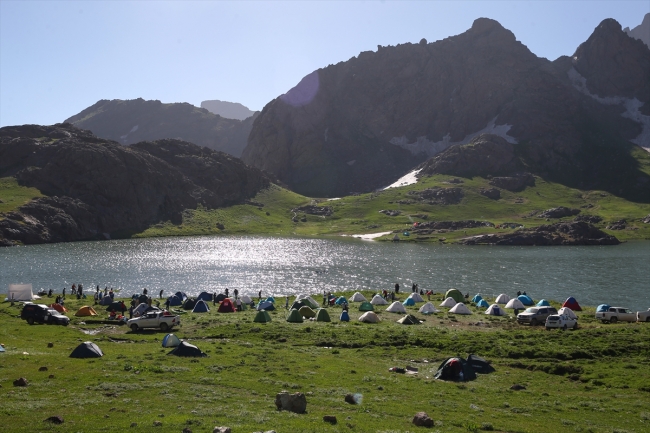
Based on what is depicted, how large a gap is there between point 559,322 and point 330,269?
286ft

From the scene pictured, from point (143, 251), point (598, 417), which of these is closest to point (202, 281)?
point (143, 251)

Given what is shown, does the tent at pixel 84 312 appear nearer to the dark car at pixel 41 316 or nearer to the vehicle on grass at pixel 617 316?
the dark car at pixel 41 316

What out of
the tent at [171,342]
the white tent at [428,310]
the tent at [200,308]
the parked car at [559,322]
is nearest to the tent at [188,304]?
the tent at [200,308]

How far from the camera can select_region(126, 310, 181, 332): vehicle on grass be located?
173 ft

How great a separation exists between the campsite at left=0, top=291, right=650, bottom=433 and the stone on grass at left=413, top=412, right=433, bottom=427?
442mm

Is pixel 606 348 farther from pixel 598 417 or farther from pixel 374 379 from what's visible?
pixel 374 379

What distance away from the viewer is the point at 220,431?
20094 mm

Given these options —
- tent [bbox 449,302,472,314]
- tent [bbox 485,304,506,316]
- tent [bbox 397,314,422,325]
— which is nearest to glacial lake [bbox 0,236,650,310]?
tent [bbox 485,304,506,316]

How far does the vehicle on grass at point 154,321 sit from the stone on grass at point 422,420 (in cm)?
3555

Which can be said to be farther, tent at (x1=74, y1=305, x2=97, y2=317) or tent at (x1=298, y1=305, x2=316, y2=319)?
tent at (x1=298, y1=305, x2=316, y2=319)

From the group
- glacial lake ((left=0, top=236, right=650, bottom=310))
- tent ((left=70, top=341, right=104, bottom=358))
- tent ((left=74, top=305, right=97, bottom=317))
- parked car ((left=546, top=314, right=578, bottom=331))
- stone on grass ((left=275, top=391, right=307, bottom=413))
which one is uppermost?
stone on grass ((left=275, top=391, right=307, bottom=413))

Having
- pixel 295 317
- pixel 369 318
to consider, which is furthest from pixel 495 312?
pixel 295 317

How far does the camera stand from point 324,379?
32.7 meters

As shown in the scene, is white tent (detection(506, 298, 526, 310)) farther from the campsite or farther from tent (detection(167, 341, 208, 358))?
tent (detection(167, 341, 208, 358))
